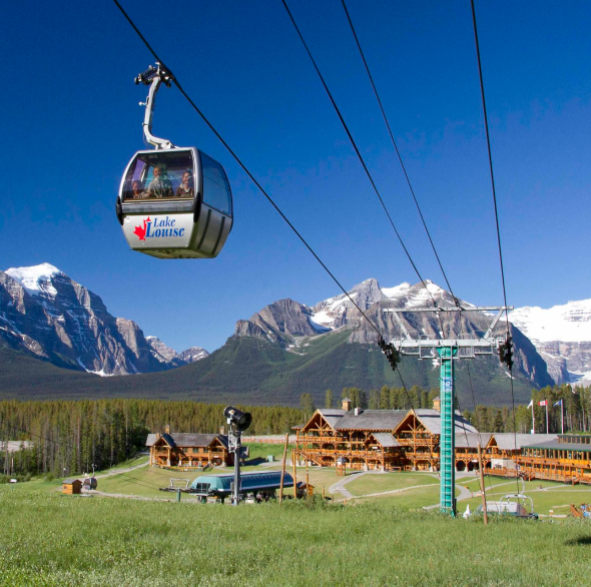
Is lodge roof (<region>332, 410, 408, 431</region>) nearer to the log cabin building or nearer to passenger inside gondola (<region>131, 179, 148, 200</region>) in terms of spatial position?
the log cabin building

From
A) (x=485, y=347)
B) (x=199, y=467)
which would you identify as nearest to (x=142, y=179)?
(x=485, y=347)

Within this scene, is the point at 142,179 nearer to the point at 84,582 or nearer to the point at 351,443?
the point at 84,582

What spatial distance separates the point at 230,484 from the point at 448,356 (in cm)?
2622

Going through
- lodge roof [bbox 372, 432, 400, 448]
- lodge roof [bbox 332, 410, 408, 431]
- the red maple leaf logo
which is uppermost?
the red maple leaf logo

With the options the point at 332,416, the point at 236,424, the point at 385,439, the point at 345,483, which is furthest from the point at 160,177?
the point at 332,416

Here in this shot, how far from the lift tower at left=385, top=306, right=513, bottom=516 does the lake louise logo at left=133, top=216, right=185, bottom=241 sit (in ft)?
73.3

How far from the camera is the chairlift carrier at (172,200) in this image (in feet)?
44.8

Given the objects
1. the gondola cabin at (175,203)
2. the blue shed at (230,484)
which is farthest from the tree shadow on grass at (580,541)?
the blue shed at (230,484)

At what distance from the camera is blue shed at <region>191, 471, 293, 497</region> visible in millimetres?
52594

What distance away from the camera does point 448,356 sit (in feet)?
119

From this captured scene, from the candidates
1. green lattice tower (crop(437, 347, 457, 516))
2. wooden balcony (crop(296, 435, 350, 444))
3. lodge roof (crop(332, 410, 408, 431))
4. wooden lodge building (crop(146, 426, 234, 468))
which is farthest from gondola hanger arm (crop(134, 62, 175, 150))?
wooden lodge building (crop(146, 426, 234, 468))

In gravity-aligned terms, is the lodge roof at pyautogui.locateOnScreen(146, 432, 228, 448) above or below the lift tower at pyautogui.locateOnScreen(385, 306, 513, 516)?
below

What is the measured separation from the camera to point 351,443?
84.6 metres

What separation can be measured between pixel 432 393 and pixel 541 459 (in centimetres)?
8217
